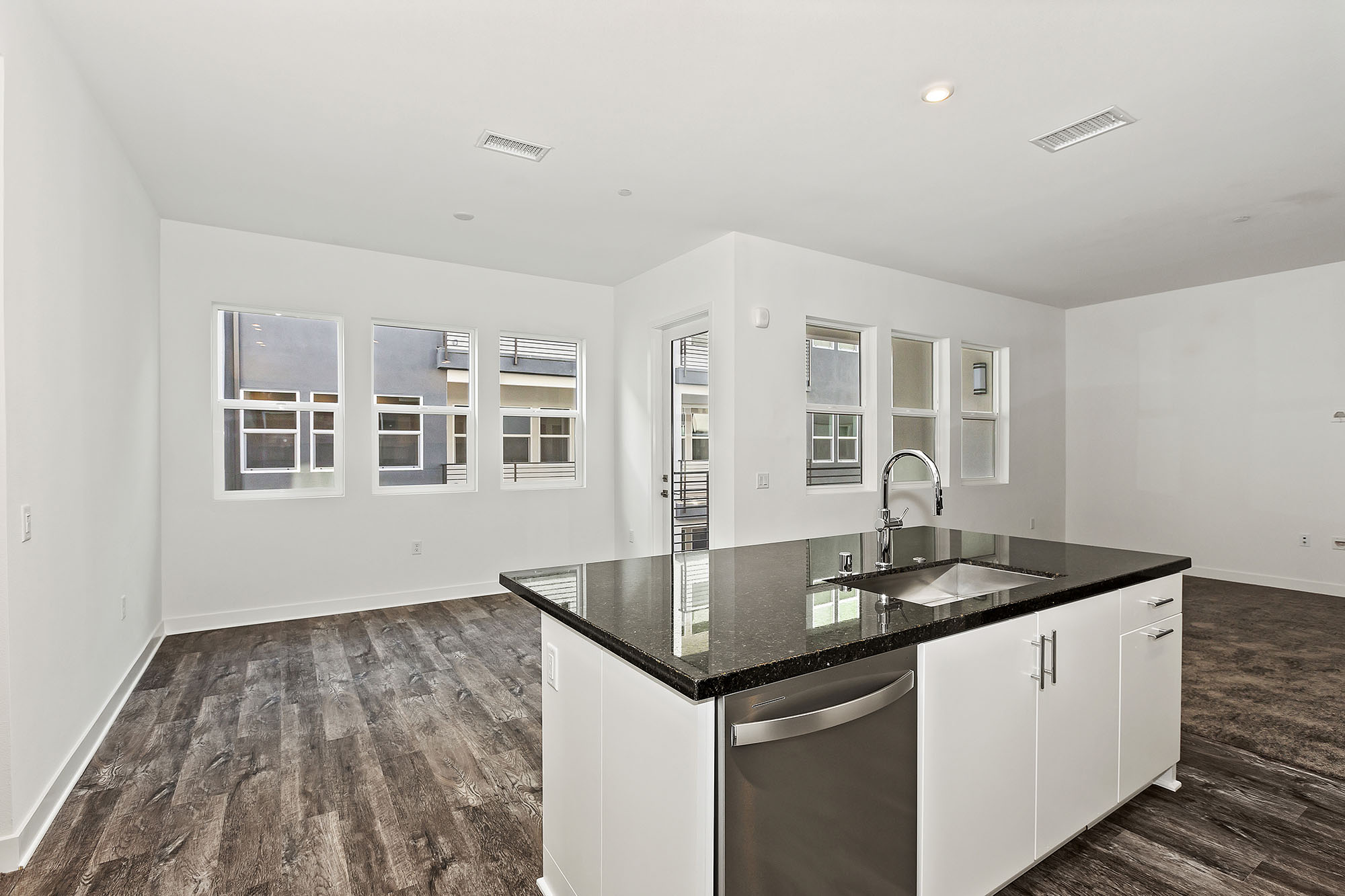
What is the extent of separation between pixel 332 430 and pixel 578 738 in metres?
4.14

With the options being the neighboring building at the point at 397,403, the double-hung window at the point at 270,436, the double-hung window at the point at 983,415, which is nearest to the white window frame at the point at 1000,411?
the double-hung window at the point at 983,415

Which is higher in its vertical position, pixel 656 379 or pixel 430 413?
pixel 656 379

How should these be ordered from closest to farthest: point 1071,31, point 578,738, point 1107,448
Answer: point 578,738, point 1071,31, point 1107,448

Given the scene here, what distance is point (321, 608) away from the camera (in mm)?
4816

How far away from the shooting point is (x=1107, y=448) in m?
6.83

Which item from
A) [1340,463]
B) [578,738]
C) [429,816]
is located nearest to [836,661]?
[578,738]

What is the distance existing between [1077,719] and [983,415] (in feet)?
16.4

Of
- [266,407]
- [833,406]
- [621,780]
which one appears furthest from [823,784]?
[266,407]

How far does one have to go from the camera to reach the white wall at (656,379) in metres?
4.62

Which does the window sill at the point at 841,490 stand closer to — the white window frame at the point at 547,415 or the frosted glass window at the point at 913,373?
the frosted glass window at the point at 913,373

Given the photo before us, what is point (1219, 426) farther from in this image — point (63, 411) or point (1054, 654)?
point (63, 411)

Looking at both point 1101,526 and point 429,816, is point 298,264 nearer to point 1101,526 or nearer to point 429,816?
point 429,816

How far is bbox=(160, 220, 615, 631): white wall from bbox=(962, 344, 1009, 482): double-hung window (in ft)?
11.0

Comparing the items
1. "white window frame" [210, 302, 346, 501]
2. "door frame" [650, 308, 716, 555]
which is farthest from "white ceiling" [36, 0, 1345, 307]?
"door frame" [650, 308, 716, 555]
